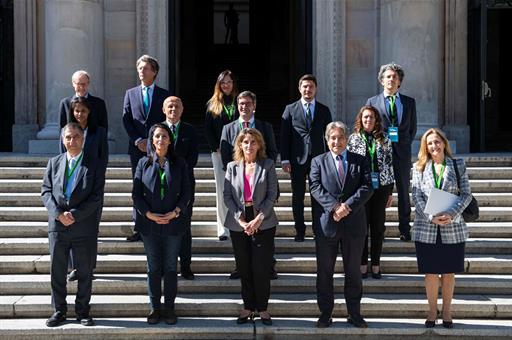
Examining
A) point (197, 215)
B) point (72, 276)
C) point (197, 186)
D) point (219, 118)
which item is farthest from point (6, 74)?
point (72, 276)

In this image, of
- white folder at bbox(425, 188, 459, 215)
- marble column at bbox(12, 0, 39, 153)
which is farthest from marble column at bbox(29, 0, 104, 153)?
white folder at bbox(425, 188, 459, 215)

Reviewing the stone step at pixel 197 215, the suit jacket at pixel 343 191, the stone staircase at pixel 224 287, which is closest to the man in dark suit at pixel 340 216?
the suit jacket at pixel 343 191

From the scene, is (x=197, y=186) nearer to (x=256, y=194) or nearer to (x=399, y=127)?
(x=399, y=127)

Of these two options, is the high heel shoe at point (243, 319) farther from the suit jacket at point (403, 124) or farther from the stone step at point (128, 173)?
the stone step at point (128, 173)

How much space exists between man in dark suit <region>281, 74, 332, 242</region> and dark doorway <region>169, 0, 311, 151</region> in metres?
4.96

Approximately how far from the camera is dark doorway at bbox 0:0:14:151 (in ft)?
44.5

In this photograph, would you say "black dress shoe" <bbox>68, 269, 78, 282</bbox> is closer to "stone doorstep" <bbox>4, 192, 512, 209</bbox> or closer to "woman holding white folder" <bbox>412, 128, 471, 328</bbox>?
"stone doorstep" <bbox>4, 192, 512, 209</bbox>

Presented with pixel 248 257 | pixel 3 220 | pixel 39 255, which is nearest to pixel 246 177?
pixel 248 257

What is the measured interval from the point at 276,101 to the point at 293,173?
12.0 meters

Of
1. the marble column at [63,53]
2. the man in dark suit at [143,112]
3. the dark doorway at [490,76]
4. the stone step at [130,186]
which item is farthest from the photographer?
the dark doorway at [490,76]

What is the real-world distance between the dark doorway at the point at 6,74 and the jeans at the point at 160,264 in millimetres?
7546

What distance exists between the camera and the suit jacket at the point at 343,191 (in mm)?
6949

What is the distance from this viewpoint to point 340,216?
6898 millimetres

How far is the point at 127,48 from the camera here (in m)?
13.1
